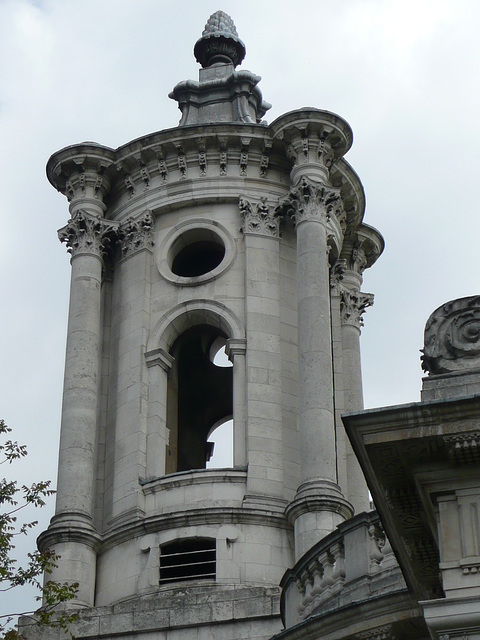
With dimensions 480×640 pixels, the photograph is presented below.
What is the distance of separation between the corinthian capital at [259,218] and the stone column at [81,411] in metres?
3.15

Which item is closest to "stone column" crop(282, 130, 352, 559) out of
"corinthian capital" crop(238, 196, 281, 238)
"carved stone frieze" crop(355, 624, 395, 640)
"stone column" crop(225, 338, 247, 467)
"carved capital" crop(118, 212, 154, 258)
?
"corinthian capital" crop(238, 196, 281, 238)

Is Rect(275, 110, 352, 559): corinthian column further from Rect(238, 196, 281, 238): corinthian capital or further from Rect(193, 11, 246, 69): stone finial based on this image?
Rect(193, 11, 246, 69): stone finial

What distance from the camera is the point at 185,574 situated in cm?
3675

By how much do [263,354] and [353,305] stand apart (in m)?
5.45

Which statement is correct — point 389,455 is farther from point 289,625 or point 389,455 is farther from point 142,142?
point 142,142

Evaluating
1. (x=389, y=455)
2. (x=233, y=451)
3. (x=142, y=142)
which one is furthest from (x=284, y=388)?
(x=389, y=455)

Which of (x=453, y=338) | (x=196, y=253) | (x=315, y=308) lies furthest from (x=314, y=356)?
(x=453, y=338)

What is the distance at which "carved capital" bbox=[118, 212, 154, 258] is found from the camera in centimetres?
4088

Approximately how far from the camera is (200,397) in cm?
4372

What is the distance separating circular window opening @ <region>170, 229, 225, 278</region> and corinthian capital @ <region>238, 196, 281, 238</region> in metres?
0.86

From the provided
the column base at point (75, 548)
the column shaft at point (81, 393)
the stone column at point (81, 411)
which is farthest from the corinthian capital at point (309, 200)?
the column base at point (75, 548)

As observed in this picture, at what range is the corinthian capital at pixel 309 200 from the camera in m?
39.9

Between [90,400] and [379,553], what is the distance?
1509cm

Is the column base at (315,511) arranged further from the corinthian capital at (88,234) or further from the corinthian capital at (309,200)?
the corinthian capital at (88,234)
